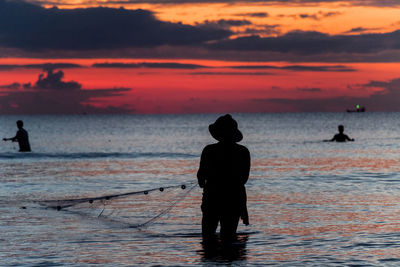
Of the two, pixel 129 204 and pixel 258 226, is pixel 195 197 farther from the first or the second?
pixel 258 226

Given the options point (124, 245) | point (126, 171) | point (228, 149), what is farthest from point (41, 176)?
point (228, 149)

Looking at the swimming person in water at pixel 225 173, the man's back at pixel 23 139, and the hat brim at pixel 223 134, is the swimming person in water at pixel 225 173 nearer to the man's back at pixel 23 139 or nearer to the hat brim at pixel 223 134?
the hat brim at pixel 223 134

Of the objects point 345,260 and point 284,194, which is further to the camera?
point 284,194

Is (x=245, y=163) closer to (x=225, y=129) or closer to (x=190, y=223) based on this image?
→ (x=225, y=129)

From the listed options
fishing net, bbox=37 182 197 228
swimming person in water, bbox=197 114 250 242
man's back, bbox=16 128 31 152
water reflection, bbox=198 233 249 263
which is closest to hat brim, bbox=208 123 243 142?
swimming person in water, bbox=197 114 250 242

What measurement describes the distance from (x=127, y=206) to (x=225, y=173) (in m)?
7.17

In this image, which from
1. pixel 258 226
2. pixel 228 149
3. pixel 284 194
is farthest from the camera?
pixel 284 194

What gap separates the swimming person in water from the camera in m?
9.88

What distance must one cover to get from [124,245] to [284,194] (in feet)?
26.8

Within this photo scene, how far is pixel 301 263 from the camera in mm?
9984

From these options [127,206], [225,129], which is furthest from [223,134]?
[127,206]

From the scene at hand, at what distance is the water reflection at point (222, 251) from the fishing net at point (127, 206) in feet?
9.45

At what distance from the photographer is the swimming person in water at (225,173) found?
9.88m

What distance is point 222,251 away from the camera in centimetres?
1070
